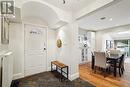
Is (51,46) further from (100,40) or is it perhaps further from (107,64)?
(100,40)

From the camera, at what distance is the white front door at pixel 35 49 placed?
3.26m

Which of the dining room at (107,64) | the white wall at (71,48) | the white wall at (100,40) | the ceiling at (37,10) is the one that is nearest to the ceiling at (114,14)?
the white wall at (71,48)

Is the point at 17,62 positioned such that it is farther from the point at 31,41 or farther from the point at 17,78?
the point at 31,41

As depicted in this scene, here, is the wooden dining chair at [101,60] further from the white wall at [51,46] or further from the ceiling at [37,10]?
the ceiling at [37,10]

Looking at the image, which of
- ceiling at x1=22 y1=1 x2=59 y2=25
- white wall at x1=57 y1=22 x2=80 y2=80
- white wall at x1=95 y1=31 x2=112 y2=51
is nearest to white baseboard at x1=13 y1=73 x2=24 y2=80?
white wall at x1=57 y1=22 x2=80 y2=80

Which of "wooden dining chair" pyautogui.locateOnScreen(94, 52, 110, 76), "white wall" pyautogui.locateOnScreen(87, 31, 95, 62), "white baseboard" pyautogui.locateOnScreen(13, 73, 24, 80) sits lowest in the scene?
"white baseboard" pyautogui.locateOnScreen(13, 73, 24, 80)

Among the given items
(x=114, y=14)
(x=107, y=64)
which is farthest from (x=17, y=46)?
(x=114, y=14)

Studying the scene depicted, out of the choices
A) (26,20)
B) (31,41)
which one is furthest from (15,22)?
(31,41)

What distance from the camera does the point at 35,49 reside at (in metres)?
3.47

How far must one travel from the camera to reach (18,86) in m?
2.47

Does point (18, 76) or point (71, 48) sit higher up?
point (71, 48)

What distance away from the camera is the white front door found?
3.26m

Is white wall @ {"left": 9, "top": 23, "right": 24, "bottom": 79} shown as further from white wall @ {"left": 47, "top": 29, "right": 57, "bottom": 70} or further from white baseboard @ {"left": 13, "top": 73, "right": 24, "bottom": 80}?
white wall @ {"left": 47, "top": 29, "right": 57, "bottom": 70}

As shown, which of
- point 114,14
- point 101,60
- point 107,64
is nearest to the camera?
point 114,14
